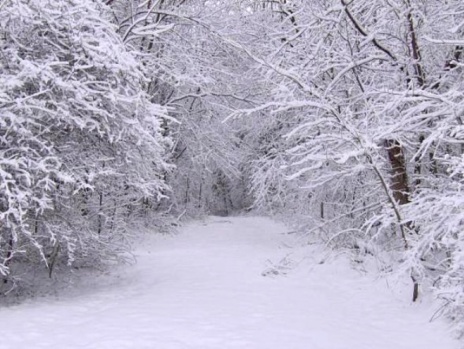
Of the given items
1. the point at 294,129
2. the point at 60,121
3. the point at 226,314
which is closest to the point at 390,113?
the point at 294,129

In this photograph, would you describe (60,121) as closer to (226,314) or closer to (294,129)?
(294,129)

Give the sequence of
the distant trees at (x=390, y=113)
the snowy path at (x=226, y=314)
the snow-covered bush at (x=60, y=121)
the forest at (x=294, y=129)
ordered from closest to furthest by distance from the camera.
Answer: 1. the snowy path at (x=226, y=314)
2. the distant trees at (x=390, y=113)
3. the forest at (x=294, y=129)
4. the snow-covered bush at (x=60, y=121)

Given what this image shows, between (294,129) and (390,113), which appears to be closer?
(294,129)

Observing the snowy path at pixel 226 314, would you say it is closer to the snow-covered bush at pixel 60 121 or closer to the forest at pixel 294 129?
the forest at pixel 294 129

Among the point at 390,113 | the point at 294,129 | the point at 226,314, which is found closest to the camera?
the point at 226,314

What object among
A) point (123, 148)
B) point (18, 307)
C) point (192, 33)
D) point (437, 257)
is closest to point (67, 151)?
point (123, 148)

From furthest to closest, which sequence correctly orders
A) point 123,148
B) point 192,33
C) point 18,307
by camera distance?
point 192,33 < point 123,148 < point 18,307

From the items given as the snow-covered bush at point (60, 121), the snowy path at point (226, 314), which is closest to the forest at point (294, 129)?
the snow-covered bush at point (60, 121)

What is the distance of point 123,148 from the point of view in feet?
27.9

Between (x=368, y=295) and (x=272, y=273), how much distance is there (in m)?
2.12

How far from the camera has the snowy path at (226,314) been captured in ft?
17.7

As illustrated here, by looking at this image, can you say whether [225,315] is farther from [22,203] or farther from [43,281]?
[43,281]

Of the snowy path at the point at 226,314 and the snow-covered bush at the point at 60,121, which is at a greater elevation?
the snow-covered bush at the point at 60,121

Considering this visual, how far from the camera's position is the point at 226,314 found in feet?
21.5
